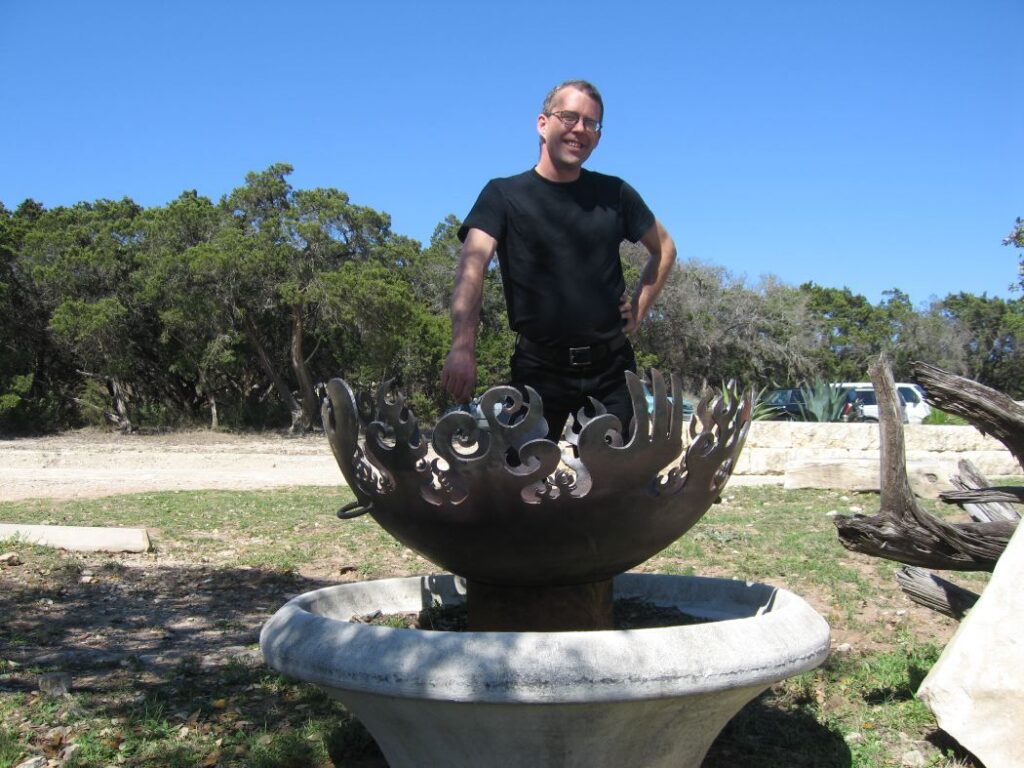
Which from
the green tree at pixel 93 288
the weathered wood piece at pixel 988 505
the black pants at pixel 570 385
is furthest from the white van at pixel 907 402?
the black pants at pixel 570 385

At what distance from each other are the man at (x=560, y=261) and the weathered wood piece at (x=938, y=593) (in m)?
1.71

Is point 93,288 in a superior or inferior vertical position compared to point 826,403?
superior

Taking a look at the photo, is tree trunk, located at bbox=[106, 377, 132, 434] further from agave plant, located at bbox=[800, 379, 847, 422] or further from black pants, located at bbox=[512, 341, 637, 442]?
black pants, located at bbox=[512, 341, 637, 442]

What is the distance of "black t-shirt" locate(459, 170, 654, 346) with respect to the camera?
2.86 metres

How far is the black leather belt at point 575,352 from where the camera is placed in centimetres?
286

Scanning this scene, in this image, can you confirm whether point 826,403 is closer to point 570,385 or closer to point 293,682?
point 293,682

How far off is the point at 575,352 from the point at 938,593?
2005 mm

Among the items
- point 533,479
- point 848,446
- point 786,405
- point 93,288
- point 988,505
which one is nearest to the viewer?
point 533,479

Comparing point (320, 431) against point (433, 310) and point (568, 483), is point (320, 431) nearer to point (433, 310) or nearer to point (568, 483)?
point (433, 310)

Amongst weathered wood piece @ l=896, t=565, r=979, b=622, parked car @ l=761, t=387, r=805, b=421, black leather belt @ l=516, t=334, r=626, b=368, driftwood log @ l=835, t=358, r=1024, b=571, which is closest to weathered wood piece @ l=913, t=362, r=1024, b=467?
driftwood log @ l=835, t=358, r=1024, b=571

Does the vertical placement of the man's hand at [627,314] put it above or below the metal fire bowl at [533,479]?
above

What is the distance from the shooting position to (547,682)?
193 centimetres

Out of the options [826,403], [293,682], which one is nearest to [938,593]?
[293,682]

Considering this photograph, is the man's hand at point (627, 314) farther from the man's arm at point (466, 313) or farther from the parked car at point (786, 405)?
the parked car at point (786, 405)
